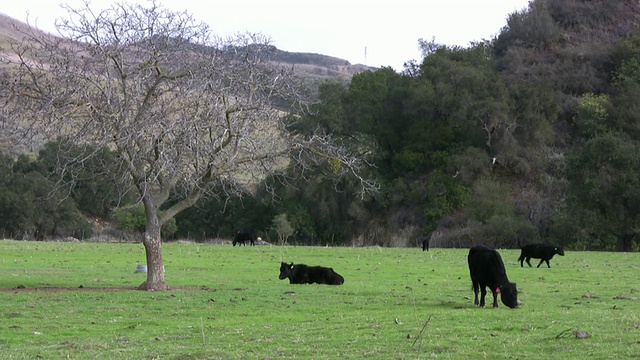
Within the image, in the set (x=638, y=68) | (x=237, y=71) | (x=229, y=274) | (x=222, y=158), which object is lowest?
(x=229, y=274)

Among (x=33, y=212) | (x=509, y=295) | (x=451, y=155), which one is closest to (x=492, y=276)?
(x=509, y=295)

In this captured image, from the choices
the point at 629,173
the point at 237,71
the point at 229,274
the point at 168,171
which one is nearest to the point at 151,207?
the point at 168,171

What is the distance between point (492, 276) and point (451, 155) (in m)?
49.2

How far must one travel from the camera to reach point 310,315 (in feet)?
62.2

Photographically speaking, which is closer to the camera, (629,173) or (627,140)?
(629,173)

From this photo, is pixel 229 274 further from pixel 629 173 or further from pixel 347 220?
pixel 347 220

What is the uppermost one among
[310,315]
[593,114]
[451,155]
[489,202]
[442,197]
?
[593,114]

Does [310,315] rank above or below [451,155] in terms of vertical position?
below

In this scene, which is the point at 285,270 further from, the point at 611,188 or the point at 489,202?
the point at 489,202

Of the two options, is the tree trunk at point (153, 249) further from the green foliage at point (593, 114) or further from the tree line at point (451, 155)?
the green foliage at point (593, 114)

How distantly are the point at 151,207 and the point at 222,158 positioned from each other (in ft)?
7.67

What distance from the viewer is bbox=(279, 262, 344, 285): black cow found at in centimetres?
2647

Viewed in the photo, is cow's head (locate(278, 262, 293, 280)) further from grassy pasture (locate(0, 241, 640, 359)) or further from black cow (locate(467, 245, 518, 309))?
black cow (locate(467, 245, 518, 309))

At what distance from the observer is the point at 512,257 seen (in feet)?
135
